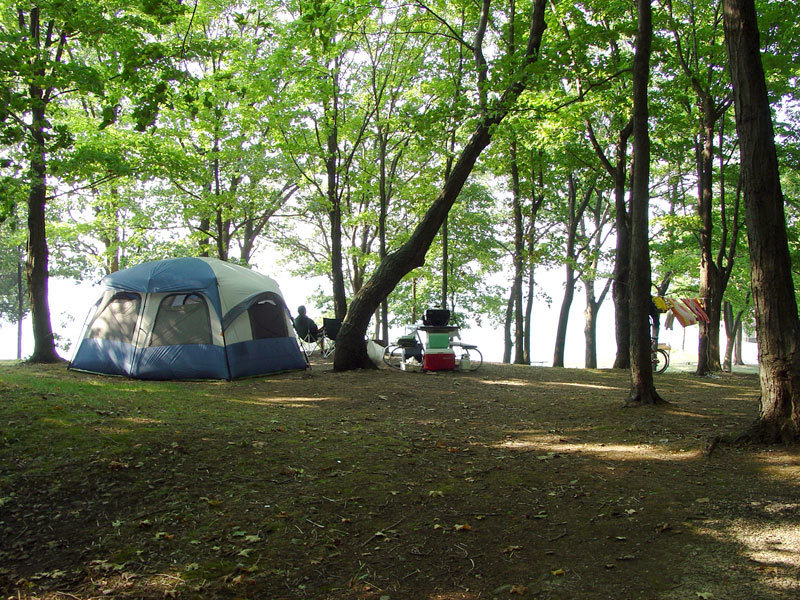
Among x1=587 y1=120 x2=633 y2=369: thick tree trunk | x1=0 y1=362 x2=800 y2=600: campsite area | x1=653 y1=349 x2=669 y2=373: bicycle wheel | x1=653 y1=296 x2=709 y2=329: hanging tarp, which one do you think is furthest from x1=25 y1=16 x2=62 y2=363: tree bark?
x1=653 y1=296 x2=709 y2=329: hanging tarp

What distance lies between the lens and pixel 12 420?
5109mm

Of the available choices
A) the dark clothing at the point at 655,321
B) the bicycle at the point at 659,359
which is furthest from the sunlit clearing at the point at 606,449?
the bicycle at the point at 659,359

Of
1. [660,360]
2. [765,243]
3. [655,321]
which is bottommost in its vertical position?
[660,360]

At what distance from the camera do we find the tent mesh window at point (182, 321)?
1081 cm

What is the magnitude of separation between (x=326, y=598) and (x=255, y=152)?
16.3 m

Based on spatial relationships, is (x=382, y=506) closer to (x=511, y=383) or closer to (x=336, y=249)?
(x=511, y=383)

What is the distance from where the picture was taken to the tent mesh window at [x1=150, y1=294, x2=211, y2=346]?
35.5ft

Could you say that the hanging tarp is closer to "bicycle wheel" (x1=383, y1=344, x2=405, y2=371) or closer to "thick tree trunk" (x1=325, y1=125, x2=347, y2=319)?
"bicycle wheel" (x1=383, y1=344, x2=405, y2=371)

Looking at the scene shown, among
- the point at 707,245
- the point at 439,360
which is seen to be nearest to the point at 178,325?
the point at 439,360

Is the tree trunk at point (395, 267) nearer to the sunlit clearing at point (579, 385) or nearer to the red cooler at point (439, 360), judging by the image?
the red cooler at point (439, 360)

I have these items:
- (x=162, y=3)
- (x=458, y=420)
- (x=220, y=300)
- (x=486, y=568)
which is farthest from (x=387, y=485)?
(x=220, y=300)

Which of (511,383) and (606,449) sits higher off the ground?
(511,383)

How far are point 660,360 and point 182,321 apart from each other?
10832mm

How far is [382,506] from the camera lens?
4.01m
